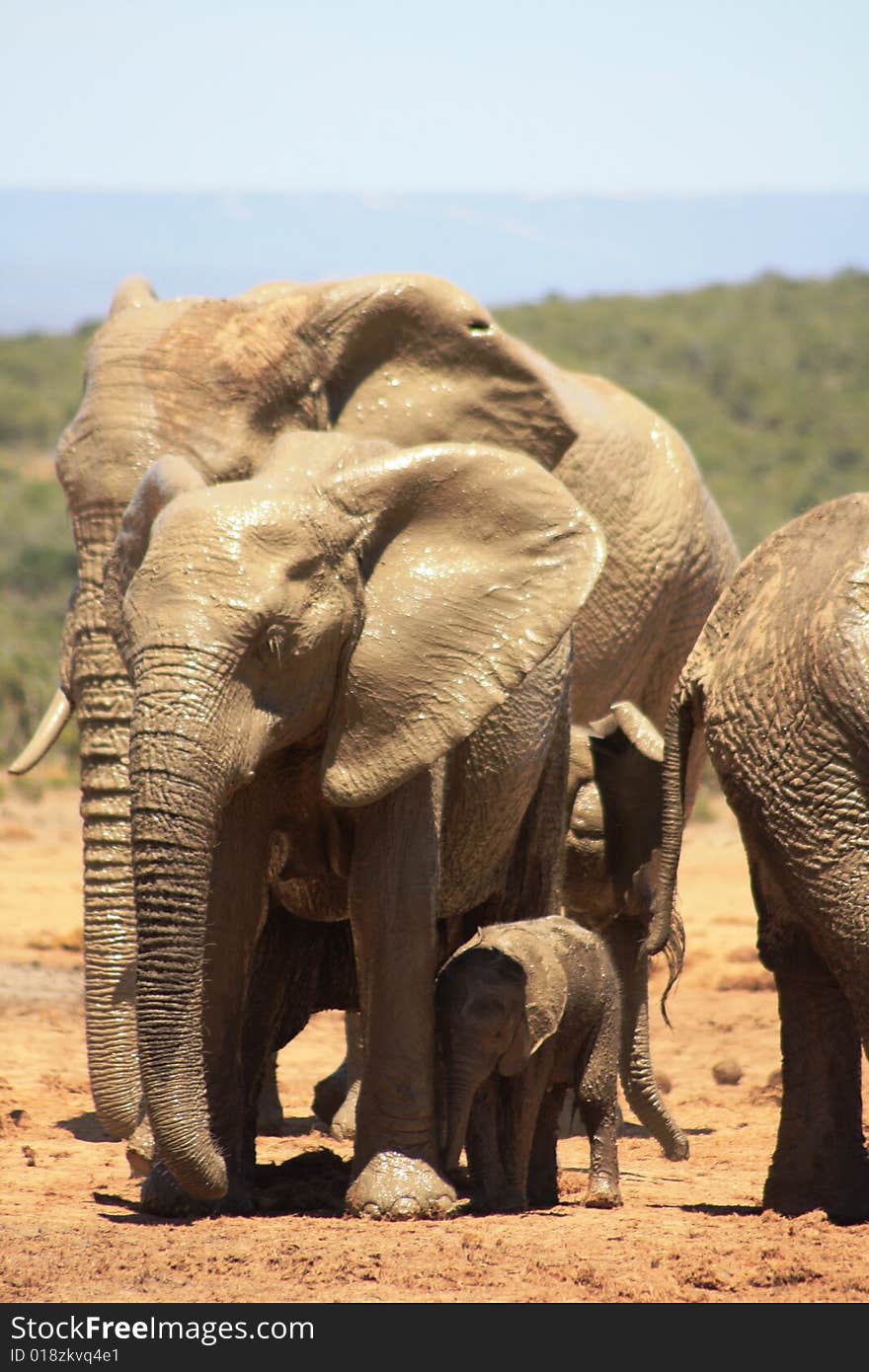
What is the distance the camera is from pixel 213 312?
767 cm

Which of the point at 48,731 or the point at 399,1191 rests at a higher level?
the point at 48,731

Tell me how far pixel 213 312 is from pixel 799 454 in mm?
32466

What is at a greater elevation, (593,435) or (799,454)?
(799,454)

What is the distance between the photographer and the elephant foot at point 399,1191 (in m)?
5.59

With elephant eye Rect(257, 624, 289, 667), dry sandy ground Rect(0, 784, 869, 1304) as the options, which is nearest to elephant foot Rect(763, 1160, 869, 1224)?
dry sandy ground Rect(0, 784, 869, 1304)

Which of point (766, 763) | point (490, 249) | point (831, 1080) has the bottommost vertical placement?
point (831, 1080)

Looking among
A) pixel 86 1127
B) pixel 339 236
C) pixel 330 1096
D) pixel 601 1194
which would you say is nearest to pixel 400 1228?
pixel 601 1194

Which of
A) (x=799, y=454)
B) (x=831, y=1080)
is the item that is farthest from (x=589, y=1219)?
(x=799, y=454)

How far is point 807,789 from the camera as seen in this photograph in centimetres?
539

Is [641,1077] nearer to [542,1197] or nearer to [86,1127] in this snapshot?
[542,1197]

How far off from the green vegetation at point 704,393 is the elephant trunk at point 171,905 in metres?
19.7

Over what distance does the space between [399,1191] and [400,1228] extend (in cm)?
23

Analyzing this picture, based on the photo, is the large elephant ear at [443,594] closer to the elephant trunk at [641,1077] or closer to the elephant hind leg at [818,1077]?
the elephant hind leg at [818,1077]
